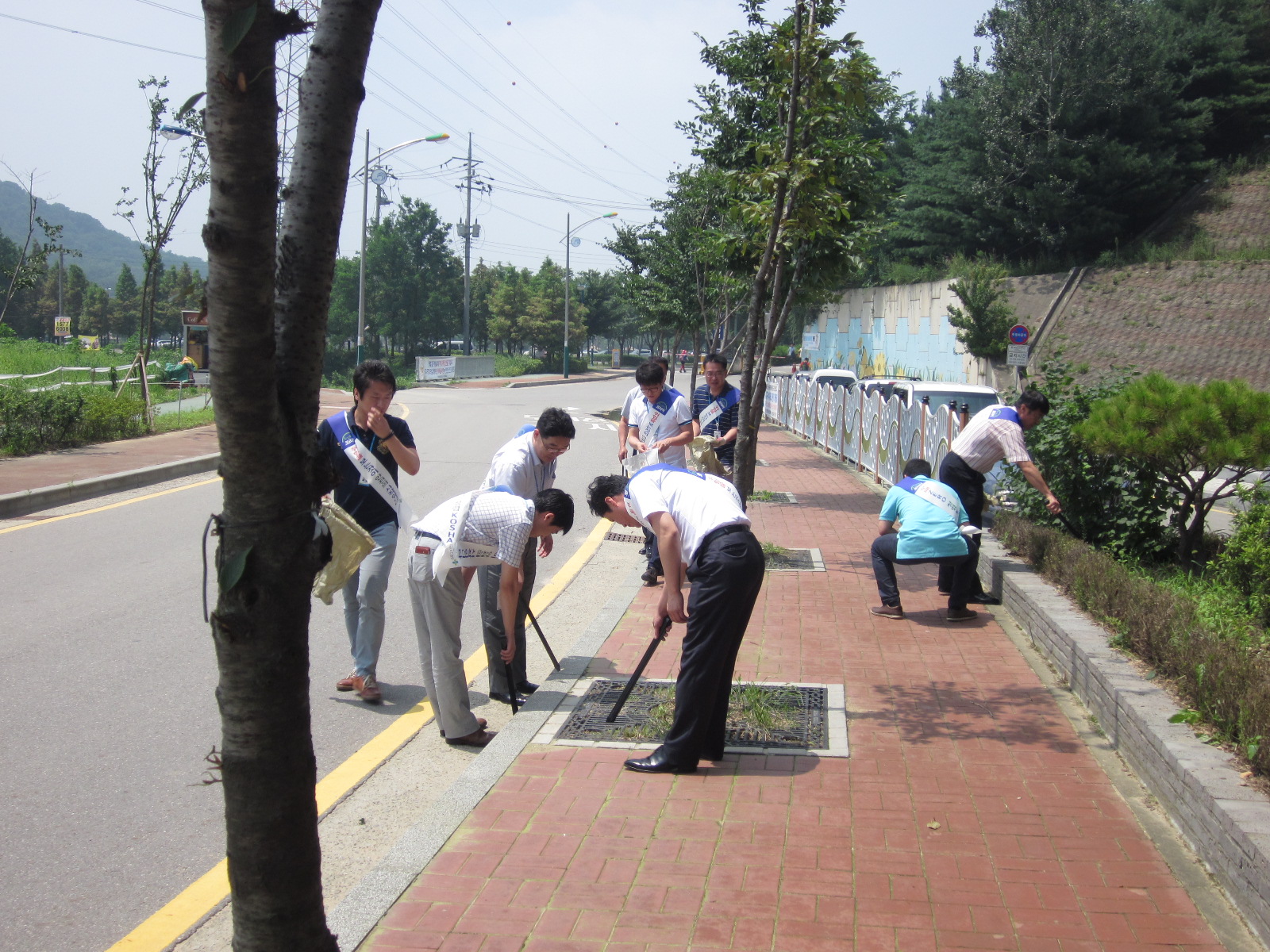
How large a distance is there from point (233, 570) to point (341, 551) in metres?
3.51

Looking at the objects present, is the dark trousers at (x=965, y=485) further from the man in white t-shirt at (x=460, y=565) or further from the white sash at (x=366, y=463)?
the white sash at (x=366, y=463)

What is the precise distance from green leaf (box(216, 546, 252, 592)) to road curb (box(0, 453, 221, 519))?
846cm

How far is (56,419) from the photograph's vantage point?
49.3ft

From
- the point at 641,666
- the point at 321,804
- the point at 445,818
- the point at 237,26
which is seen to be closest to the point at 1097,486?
the point at 641,666

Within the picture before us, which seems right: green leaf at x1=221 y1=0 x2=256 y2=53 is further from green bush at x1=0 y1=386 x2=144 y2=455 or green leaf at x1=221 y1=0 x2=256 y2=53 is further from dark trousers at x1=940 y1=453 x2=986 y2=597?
green bush at x1=0 y1=386 x2=144 y2=455

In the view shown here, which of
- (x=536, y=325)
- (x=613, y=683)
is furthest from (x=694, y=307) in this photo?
(x=536, y=325)

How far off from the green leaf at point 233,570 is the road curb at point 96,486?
27.7 feet

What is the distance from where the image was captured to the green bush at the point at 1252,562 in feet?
19.4

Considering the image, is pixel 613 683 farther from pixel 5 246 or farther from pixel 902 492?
pixel 5 246

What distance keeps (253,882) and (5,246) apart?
3561 inches

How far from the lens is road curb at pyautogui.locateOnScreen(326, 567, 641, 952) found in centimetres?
337

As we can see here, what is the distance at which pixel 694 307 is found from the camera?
82.0 feet

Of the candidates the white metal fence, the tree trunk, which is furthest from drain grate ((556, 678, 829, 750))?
the white metal fence

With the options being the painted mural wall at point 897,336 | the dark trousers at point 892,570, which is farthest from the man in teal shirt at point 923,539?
the painted mural wall at point 897,336
